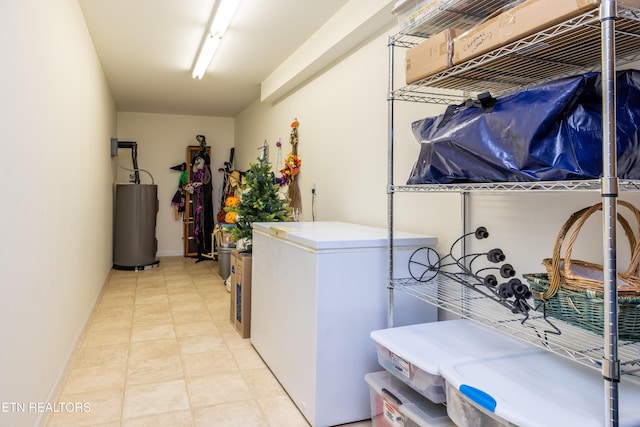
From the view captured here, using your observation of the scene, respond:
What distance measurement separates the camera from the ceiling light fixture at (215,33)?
284cm

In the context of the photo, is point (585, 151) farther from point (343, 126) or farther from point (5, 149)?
point (343, 126)

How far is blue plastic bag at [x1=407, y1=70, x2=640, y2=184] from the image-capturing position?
1105 mm

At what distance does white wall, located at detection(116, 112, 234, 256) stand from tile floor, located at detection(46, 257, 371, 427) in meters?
3.10

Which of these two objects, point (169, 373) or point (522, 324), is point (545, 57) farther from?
point (169, 373)

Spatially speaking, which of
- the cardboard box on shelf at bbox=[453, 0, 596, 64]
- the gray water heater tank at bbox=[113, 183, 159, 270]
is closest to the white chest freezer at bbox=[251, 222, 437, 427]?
the cardboard box on shelf at bbox=[453, 0, 596, 64]

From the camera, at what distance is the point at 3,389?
4.82ft

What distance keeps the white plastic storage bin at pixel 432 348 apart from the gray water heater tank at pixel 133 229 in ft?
16.2

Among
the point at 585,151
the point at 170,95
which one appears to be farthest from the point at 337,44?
the point at 170,95

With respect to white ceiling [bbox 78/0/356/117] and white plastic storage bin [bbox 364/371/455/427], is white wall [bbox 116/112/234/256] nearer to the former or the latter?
white ceiling [bbox 78/0/356/117]

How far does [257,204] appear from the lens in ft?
11.3

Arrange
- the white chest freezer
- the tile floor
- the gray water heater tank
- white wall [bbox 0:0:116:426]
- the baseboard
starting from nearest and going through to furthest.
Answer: white wall [bbox 0:0:116:426], the white chest freezer, the tile floor, the gray water heater tank, the baseboard

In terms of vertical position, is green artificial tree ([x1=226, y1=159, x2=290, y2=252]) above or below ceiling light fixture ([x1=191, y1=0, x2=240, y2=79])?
below

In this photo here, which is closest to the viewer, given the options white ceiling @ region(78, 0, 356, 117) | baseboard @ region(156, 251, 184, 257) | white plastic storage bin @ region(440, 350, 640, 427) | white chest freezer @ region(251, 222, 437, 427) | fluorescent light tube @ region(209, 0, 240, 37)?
white plastic storage bin @ region(440, 350, 640, 427)

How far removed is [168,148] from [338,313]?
19.7ft
